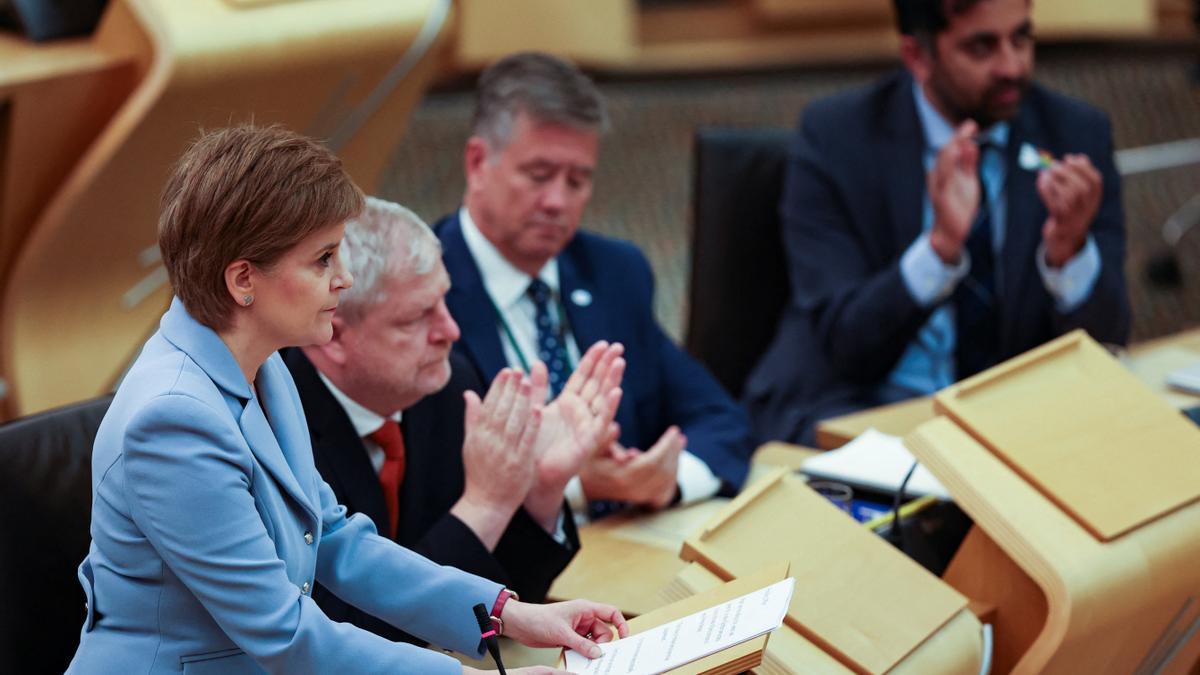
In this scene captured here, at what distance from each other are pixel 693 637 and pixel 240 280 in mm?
532

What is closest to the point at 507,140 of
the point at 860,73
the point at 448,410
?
the point at 448,410

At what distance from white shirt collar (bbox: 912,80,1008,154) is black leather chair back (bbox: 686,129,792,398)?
1.02ft

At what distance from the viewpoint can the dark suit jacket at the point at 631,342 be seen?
7.80 feet

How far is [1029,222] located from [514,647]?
1731mm

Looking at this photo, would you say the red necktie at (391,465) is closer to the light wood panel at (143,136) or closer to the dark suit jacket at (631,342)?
the dark suit jacket at (631,342)

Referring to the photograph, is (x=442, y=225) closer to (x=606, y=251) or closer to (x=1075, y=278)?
(x=606, y=251)

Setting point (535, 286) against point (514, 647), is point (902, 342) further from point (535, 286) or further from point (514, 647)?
point (514, 647)

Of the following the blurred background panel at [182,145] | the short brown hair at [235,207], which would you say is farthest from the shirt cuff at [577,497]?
the short brown hair at [235,207]

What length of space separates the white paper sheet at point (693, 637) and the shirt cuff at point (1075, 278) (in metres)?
1.77

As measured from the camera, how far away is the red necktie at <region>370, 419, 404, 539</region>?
188cm

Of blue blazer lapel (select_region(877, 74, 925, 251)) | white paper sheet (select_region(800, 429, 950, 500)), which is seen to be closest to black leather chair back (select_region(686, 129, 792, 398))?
blue blazer lapel (select_region(877, 74, 925, 251))

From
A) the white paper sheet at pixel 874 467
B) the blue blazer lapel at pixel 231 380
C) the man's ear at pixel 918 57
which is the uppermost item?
the blue blazer lapel at pixel 231 380

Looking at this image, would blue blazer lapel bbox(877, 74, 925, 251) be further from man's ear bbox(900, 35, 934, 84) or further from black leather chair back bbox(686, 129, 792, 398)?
black leather chair back bbox(686, 129, 792, 398)

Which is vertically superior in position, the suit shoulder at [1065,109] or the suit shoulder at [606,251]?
the suit shoulder at [1065,109]
